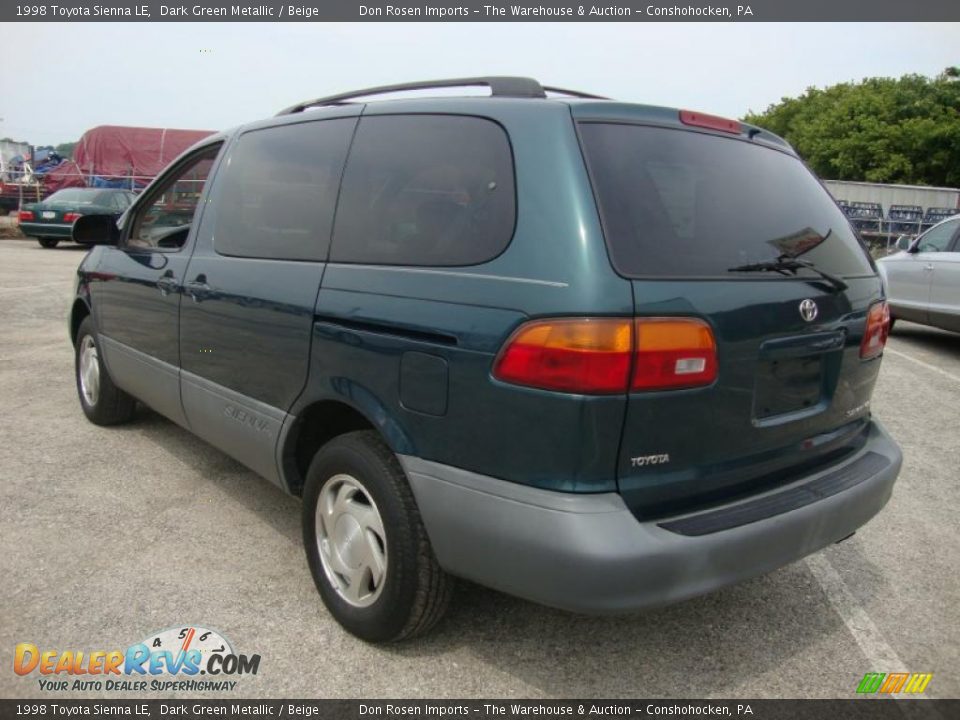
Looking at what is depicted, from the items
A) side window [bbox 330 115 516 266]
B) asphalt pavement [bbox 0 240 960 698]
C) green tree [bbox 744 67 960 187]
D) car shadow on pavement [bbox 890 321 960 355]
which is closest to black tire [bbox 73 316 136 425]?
asphalt pavement [bbox 0 240 960 698]

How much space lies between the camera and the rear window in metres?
2.15

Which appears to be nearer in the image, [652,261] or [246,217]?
[652,261]

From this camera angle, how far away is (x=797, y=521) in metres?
2.33

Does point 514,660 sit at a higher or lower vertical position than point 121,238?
lower

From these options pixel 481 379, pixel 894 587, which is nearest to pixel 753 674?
pixel 894 587

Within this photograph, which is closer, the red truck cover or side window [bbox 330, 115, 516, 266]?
side window [bbox 330, 115, 516, 266]

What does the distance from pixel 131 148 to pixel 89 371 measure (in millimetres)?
22660

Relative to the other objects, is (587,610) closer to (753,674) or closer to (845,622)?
(753,674)

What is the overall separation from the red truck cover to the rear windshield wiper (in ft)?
82.6

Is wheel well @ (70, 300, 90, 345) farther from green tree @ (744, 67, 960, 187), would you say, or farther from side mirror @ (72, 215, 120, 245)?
green tree @ (744, 67, 960, 187)

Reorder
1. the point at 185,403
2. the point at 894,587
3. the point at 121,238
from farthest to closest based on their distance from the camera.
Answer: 1. the point at 121,238
2. the point at 185,403
3. the point at 894,587

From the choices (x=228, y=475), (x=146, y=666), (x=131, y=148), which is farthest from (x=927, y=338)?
(x=131, y=148)

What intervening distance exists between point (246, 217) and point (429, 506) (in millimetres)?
1756

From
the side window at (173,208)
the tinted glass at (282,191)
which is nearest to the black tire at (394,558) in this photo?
the tinted glass at (282,191)
